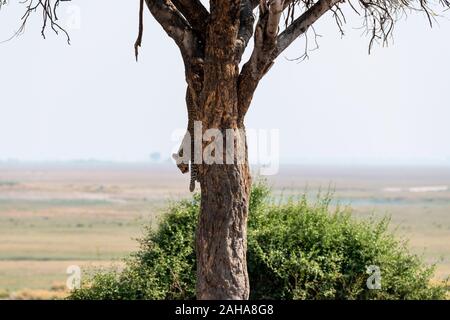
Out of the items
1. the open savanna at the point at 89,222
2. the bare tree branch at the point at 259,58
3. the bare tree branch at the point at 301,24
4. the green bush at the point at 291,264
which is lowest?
the open savanna at the point at 89,222

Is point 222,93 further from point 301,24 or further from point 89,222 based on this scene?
point 89,222

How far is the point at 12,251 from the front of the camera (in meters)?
54.6

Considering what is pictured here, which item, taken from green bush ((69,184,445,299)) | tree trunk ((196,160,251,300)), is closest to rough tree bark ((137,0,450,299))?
tree trunk ((196,160,251,300))

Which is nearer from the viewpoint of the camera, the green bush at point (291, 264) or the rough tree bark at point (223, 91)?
the rough tree bark at point (223, 91)

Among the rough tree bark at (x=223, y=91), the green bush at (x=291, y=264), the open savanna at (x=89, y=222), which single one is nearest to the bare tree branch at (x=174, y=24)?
the rough tree bark at (x=223, y=91)

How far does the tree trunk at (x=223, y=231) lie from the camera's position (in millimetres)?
9828

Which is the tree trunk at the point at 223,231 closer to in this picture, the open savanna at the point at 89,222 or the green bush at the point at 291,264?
the green bush at the point at 291,264

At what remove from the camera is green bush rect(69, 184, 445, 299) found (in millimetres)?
12367

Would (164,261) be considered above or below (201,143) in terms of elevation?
below

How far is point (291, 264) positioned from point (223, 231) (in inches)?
106

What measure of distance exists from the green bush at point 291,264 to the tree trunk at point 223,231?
7.82ft
